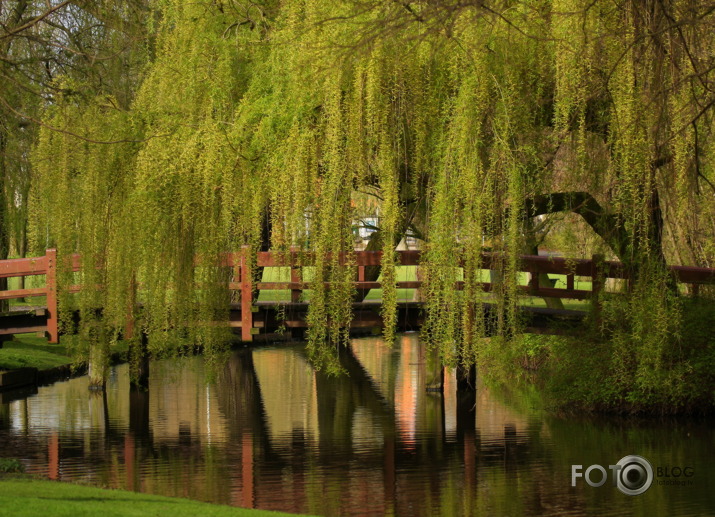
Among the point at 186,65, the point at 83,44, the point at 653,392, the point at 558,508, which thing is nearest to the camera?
the point at 558,508

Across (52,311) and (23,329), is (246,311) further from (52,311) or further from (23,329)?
(23,329)

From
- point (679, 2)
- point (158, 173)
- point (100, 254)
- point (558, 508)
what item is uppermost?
point (679, 2)

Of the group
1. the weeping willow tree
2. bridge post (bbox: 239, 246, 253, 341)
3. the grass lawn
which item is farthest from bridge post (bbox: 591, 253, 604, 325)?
the grass lawn

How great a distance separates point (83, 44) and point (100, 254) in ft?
15.1

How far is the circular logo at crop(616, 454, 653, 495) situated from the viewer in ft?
30.5

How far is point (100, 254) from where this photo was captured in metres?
10.8

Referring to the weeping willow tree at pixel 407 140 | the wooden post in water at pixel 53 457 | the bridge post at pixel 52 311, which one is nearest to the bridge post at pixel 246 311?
the weeping willow tree at pixel 407 140

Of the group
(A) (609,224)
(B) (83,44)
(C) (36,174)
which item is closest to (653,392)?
(A) (609,224)

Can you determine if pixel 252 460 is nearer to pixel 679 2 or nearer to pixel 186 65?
pixel 186 65

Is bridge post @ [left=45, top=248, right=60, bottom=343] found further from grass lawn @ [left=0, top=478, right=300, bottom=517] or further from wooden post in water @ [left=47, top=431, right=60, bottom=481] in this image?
grass lawn @ [left=0, top=478, right=300, bottom=517]

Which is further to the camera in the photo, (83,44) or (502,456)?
(83,44)

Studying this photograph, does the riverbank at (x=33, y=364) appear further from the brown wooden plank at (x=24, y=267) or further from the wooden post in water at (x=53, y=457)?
the wooden post in water at (x=53, y=457)

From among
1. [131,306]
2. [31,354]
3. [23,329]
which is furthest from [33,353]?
[131,306]

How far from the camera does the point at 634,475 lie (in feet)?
32.6
